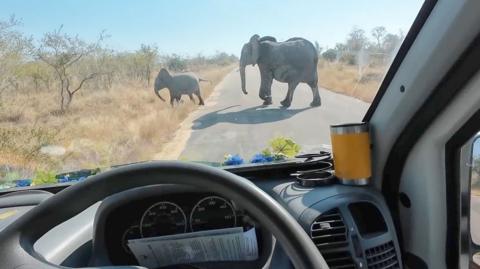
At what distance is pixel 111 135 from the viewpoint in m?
1.89

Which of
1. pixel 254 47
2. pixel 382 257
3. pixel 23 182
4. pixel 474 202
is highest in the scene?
pixel 254 47

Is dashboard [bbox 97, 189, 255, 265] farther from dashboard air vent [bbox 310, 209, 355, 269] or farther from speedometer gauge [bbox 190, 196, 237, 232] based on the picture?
dashboard air vent [bbox 310, 209, 355, 269]

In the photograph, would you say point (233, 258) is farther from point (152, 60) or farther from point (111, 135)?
point (152, 60)

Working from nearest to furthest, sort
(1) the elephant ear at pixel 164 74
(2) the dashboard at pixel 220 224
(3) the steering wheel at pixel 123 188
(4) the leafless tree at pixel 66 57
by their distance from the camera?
(3) the steering wheel at pixel 123 188 < (2) the dashboard at pixel 220 224 < (4) the leafless tree at pixel 66 57 < (1) the elephant ear at pixel 164 74

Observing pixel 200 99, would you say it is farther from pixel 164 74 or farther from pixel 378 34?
pixel 378 34

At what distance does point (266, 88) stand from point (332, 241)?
0.68 meters

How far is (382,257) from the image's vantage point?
68.5 inches

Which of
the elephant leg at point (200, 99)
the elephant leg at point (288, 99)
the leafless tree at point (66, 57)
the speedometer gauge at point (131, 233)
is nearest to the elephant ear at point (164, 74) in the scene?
the elephant leg at point (200, 99)

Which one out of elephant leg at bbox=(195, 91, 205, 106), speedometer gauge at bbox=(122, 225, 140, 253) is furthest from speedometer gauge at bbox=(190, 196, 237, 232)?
elephant leg at bbox=(195, 91, 205, 106)

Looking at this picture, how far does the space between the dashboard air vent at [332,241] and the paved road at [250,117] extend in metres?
0.51

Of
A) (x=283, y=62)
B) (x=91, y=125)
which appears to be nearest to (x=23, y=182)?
(x=91, y=125)

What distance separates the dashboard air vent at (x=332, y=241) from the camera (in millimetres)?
1713

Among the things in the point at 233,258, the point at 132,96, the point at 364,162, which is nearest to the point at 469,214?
the point at 364,162

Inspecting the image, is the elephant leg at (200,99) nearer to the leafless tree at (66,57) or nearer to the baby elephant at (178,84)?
the baby elephant at (178,84)
